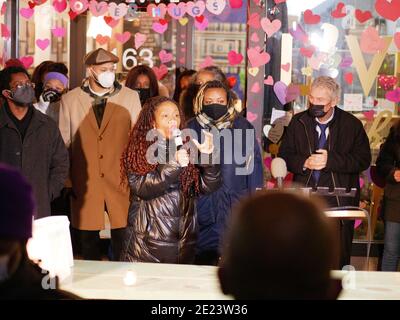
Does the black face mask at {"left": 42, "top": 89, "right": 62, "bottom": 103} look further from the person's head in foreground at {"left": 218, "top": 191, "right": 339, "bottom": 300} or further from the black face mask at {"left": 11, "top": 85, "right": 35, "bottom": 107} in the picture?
the person's head in foreground at {"left": 218, "top": 191, "right": 339, "bottom": 300}

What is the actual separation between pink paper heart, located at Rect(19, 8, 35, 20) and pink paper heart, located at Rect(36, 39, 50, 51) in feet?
0.85

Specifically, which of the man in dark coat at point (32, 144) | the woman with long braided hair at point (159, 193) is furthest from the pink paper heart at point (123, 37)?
the woman with long braided hair at point (159, 193)

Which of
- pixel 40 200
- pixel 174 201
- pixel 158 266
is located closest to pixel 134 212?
pixel 174 201

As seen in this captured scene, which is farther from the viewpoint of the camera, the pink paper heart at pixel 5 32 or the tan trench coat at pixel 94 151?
the pink paper heart at pixel 5 32

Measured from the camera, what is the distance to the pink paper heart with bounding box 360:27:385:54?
6.52m

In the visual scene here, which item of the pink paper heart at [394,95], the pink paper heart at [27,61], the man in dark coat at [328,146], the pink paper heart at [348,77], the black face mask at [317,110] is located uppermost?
the pink paper heart at [27,61]

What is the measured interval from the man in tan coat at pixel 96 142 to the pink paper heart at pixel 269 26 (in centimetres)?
173

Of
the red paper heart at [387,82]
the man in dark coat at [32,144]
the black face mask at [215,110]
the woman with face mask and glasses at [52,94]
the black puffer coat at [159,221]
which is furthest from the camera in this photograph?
the red paper heart at [387,82]

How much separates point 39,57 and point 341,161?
3777mm

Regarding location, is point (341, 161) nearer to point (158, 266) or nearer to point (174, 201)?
point (174, 201)

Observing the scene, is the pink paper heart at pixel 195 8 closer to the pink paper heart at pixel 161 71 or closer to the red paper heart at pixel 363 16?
the pink paper heart at pixel 161 71

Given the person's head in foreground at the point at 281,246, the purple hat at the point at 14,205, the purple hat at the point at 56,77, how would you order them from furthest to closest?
the purple hat at the point at 56,77
the purple hat at the point at 14,205
the person's head in foreground at the point at 281,246

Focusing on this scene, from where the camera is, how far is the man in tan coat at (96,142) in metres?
5.32

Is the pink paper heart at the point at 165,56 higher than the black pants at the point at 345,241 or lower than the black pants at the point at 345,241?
higher
